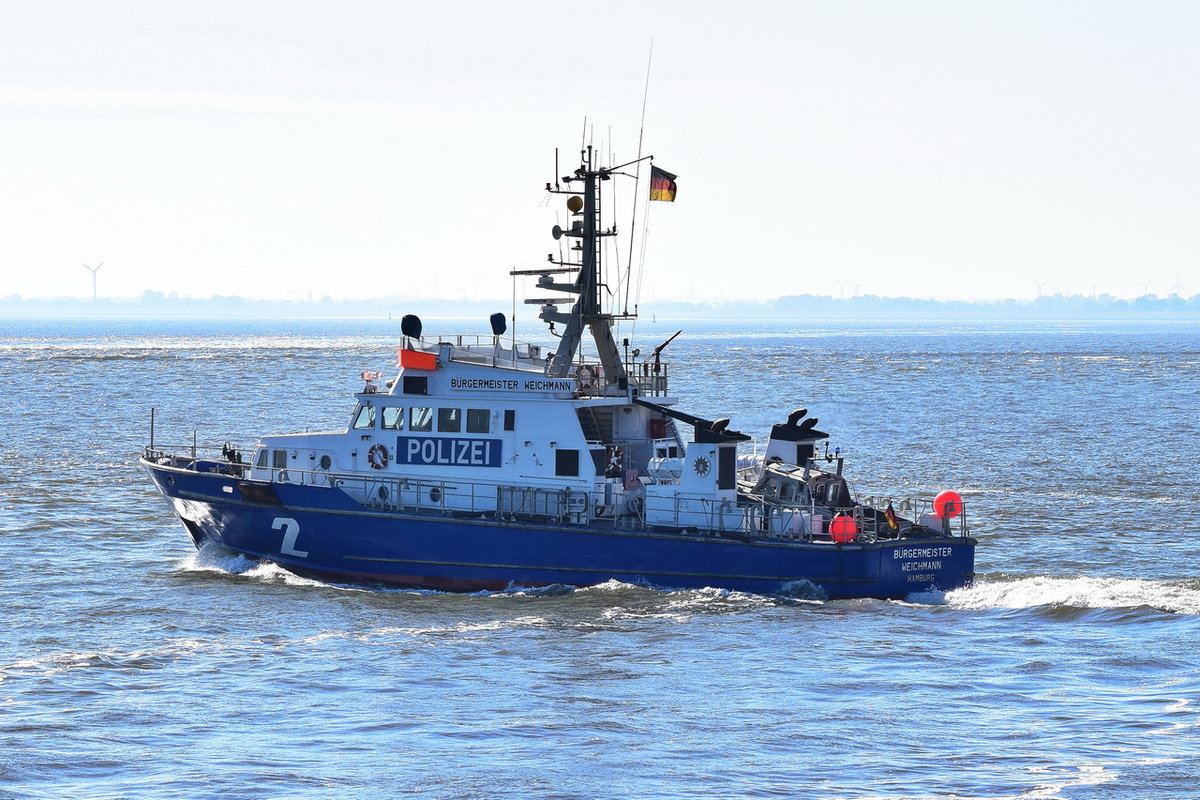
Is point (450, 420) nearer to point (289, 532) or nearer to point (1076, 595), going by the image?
point (289, 532)

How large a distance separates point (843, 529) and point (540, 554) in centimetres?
569

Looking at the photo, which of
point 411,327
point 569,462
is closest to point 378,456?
point 411,327

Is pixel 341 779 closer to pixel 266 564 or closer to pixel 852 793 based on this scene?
pixel 852 793

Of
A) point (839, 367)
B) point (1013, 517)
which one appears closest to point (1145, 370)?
point (839, 367)

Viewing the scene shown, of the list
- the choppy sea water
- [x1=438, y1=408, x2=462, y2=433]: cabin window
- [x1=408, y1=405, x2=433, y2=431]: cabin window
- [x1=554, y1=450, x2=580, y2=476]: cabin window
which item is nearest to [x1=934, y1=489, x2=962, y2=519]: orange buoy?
the choppy sea water

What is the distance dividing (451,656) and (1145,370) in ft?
374

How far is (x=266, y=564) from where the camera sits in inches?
1172

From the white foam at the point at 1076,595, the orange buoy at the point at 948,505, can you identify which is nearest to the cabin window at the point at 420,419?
the orange buoy at the point at 948,505

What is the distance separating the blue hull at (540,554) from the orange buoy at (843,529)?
191 mm

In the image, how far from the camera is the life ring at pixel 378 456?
29.2 m

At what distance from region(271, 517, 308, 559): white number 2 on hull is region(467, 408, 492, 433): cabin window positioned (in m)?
4.02

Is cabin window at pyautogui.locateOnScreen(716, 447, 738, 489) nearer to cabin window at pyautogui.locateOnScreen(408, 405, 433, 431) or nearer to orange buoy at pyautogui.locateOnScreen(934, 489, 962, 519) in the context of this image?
orange buoy at pyautogui.locateOnScreen(934, 489, 962, 519)

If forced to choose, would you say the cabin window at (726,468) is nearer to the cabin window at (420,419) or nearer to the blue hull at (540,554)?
the blue hull at (540,554)

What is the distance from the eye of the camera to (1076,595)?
27.6m
